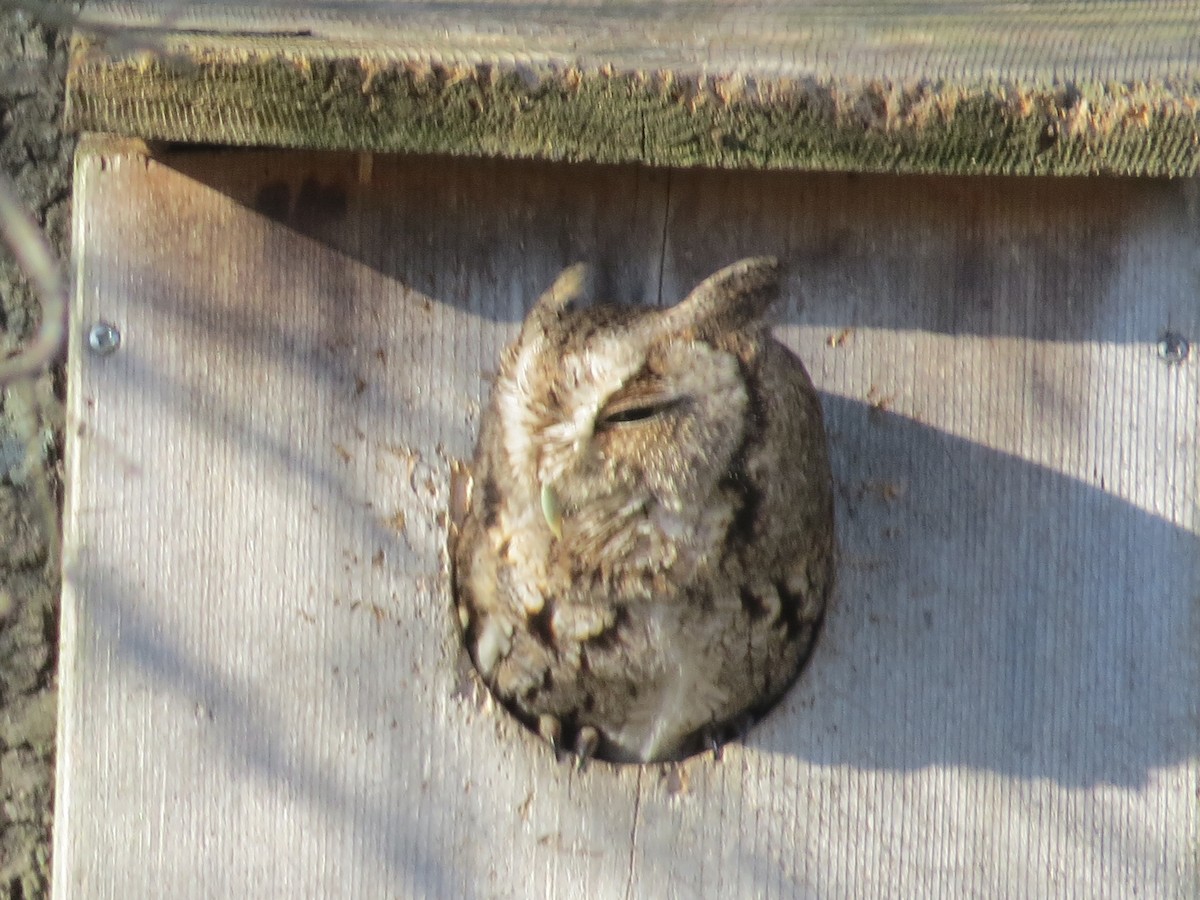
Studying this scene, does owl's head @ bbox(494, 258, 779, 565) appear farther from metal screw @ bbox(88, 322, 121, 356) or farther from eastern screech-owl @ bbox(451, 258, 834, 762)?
metal screw @ bbox(88, 322, 121, 356)

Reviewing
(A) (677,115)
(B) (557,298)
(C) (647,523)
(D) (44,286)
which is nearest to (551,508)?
(C) (647,523)

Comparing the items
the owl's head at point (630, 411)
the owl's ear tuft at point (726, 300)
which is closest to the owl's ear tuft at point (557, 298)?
the owl's head at point (630, 411)

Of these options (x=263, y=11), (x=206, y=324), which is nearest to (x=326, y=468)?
(x=206, y=324)

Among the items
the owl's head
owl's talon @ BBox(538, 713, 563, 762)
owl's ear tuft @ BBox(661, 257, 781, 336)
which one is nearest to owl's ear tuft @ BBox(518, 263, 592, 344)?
the owl's head

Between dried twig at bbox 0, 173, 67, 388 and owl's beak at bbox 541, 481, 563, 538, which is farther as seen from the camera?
owl's beak at bbox 541, 481, 563, 538

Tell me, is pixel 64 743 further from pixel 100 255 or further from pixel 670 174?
pixel 670 174

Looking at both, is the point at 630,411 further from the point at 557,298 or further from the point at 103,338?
the point at 103,338
